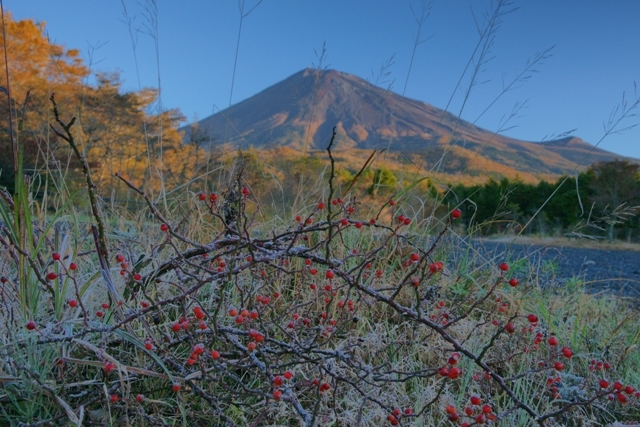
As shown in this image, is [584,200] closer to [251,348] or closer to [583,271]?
[583,271]

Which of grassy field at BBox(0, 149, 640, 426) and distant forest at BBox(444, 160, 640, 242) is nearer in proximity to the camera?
grassy field at BBox(0, 149, 640, 426)

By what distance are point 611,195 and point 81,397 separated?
748 inches

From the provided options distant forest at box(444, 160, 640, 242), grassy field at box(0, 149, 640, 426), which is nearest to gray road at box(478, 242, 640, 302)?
grassy field at box(0, 149, 640, 426)

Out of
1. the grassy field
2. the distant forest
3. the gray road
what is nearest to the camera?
the grassy field

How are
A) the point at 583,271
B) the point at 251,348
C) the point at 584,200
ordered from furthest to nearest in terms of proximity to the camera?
the point at 584,200 → the point at 583,271 → the point at 251,348

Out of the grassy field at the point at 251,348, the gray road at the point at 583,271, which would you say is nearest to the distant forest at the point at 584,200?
the gray road at the point at 583,271

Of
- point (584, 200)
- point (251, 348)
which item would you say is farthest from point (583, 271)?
point (584, 200)

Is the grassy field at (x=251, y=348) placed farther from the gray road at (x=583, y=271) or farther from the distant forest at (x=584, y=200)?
the distant forest at (x=584, y=200)

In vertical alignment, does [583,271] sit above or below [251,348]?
below

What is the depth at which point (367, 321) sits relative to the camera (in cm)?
176

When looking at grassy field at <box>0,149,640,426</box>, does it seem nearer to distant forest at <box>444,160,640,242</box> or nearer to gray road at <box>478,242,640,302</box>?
gray road at <box>478,242,640,302</box>

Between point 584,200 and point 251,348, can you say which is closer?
point 251,348

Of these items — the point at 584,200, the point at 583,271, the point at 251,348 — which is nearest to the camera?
the point at 251,348

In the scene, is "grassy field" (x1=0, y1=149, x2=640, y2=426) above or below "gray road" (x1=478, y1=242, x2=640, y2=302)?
above
